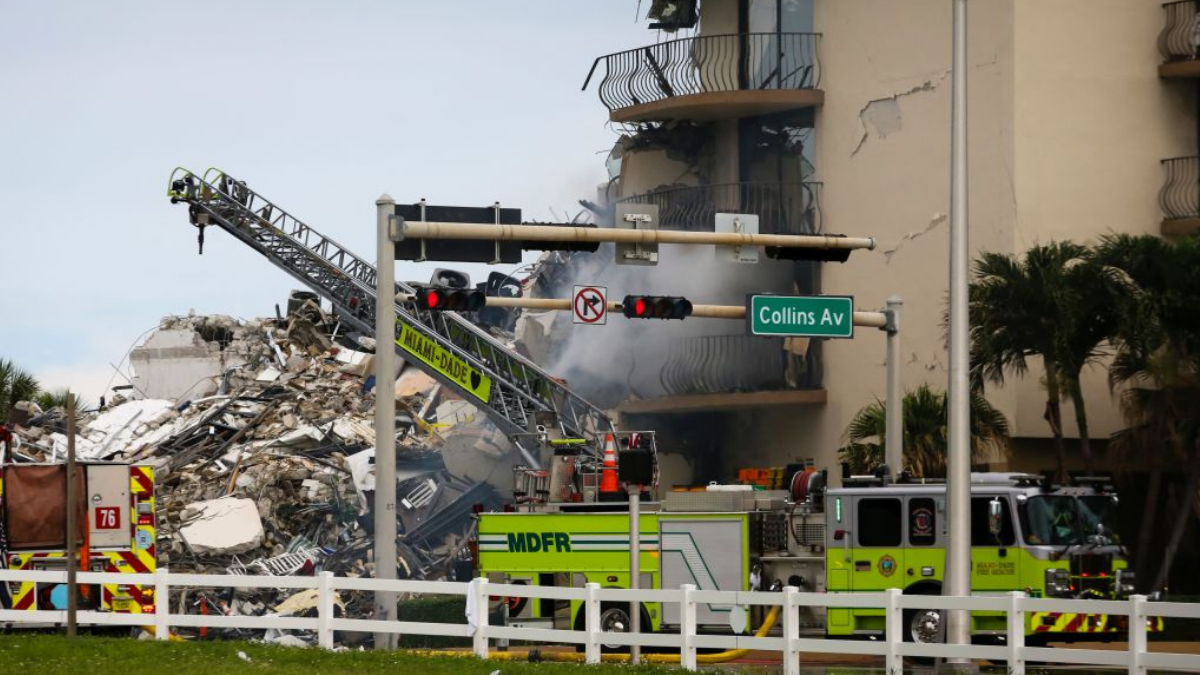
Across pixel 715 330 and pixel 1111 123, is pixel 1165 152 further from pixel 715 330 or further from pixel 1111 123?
pixel 715 330

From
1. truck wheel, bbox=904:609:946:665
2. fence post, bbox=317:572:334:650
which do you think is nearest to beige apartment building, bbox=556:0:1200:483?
truck wheel, bbox=904:609:946:665

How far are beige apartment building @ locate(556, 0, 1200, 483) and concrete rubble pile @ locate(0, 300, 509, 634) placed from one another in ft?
15.7

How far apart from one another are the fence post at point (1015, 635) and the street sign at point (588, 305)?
10710 mm

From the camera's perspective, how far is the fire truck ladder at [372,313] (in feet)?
120

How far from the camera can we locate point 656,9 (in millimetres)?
44156

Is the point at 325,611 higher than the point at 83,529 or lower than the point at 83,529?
lower

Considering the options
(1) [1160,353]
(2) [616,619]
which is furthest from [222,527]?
(1) [1160,353]

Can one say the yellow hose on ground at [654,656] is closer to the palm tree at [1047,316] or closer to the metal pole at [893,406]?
the metal pole at [893,406]

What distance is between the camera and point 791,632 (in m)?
19.0

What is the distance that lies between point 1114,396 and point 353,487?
16.4 m

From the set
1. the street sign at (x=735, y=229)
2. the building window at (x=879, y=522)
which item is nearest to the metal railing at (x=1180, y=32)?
the street sign at (x=735, y=229)

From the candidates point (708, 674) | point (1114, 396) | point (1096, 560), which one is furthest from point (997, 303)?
point (708, 674)

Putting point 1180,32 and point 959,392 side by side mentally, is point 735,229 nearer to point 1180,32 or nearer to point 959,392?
point 959,392

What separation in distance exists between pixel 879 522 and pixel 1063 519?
239 cm
